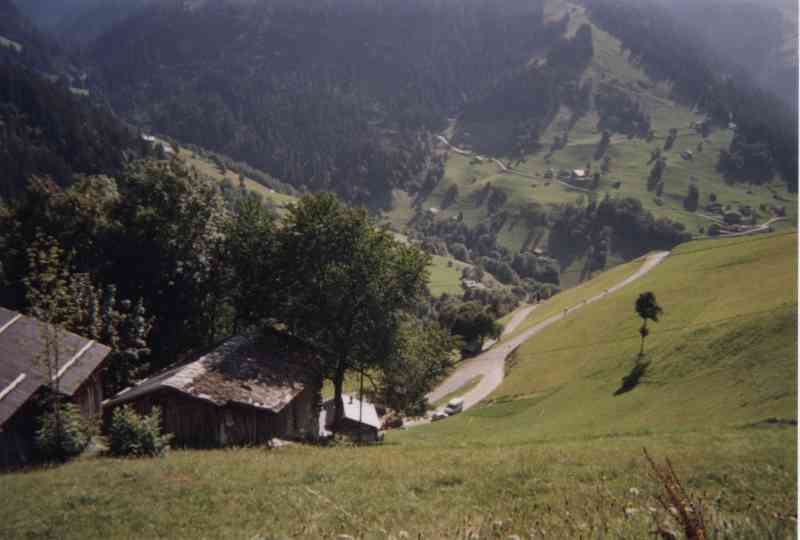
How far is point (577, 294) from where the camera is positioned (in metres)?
124

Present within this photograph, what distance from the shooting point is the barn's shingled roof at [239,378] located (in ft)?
87.6

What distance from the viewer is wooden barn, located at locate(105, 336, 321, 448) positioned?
26.5 m

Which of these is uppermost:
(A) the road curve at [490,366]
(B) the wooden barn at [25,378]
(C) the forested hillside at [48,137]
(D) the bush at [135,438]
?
(C) the forested hillside at [48,137]

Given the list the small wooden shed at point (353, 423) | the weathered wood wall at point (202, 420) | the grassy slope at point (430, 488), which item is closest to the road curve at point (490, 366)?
the small wooden shed at point (353, 423)

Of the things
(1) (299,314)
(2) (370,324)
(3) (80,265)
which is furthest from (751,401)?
(3) (80,265)

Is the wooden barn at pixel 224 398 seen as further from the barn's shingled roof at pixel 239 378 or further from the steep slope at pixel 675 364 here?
the steep slope at pixel 675 364

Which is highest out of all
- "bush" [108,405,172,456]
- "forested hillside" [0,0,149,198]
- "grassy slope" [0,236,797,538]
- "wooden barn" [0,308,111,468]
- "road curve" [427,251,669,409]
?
"forested hillside" [0,0,149,198]

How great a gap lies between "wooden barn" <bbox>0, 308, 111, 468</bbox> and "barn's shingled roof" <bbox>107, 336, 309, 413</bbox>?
3.94 m

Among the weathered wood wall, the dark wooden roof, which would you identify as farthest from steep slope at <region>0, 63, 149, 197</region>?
the dark wooden roof

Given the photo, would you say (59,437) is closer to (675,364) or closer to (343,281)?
(343,281)

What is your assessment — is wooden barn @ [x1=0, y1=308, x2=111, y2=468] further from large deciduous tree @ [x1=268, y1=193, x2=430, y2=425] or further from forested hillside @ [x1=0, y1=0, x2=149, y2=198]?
forested hillside @ [x1=0, y1=0, x2=149, y2=198]

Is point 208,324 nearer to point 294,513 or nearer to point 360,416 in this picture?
point 360,416

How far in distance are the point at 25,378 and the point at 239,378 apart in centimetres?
1076

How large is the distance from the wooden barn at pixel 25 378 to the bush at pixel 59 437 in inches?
23.8
